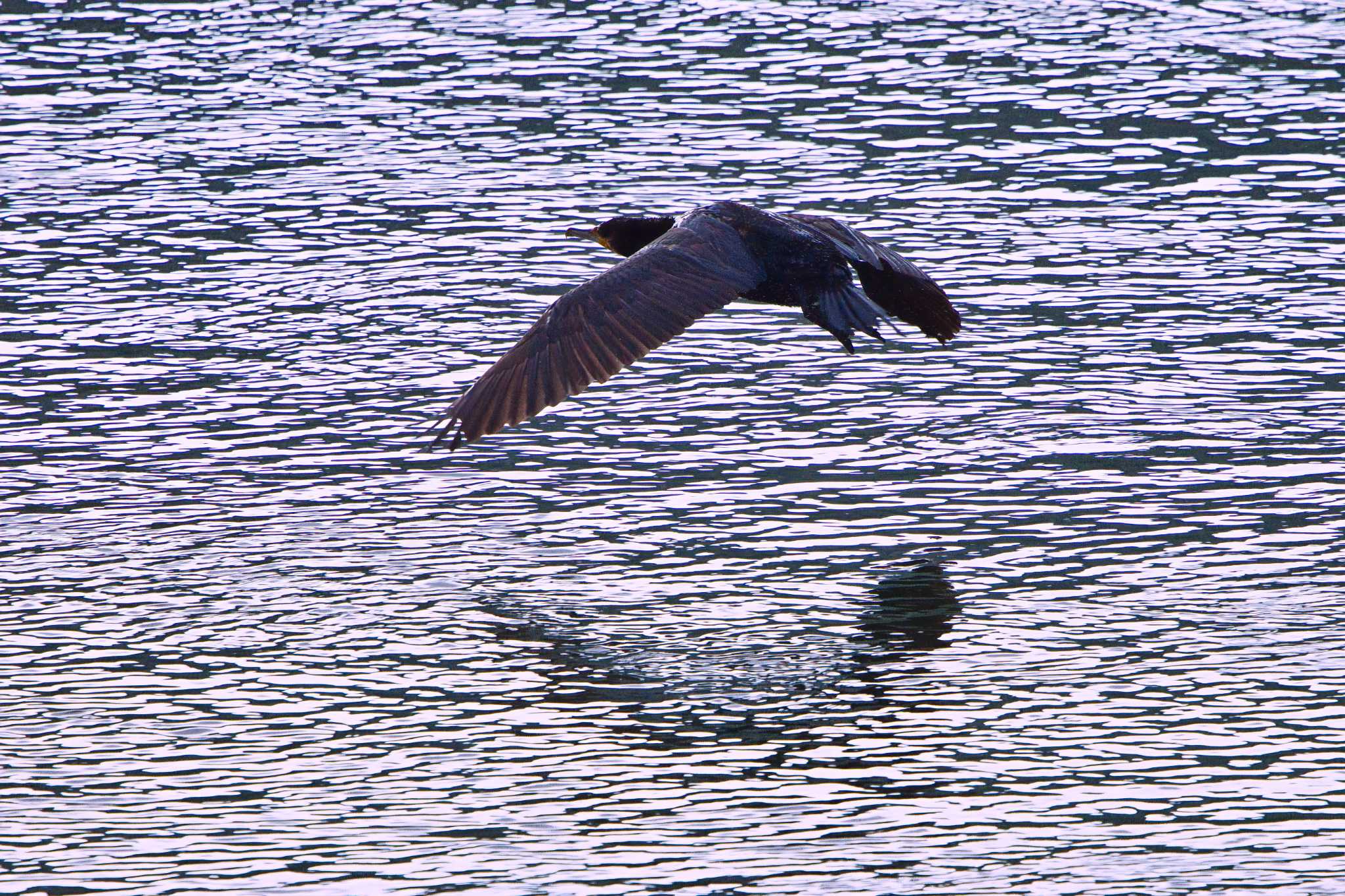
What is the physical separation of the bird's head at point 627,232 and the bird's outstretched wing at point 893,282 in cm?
126

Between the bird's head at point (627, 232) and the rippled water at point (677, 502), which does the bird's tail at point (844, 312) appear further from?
the bird's head at point (627, 232)

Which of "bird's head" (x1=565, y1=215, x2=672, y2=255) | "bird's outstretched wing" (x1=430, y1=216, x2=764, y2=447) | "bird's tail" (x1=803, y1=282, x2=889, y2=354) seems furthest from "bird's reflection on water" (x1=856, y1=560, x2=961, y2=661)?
"bird's head" (x1=565, y1=215, x2=672, y2=255)

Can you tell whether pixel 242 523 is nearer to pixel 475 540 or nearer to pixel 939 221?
pixel 475 540

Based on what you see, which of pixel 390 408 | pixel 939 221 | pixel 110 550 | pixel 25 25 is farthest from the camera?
pixel 25 25

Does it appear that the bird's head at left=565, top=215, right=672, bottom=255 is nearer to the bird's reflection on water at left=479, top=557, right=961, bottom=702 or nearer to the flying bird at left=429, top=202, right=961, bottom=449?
the flying bird at left=429, top=202, right=961, bottom=449

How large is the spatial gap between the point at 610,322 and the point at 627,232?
9.20ft

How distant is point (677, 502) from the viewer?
11.8 meters

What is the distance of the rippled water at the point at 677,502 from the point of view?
8.38m

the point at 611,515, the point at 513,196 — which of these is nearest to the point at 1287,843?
the point at 611,515

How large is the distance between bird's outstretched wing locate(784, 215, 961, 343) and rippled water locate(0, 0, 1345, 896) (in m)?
0.68

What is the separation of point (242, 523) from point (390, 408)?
2067 millimetres

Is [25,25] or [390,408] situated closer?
[390,408]

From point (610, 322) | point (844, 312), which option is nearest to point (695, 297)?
point (610, 322)

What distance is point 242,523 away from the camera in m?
11.5
